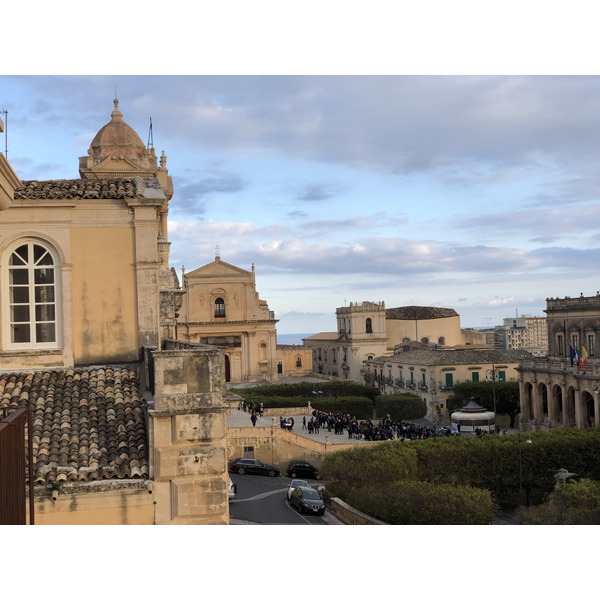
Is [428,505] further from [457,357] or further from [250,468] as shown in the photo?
[457,357]

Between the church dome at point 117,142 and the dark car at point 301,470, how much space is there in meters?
15.6

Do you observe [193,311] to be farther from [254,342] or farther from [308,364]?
[308,364]

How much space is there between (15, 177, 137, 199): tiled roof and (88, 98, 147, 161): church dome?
2038cm

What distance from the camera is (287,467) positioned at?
35.9m

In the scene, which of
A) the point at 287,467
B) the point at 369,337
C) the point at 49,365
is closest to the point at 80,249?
the point at 49,365

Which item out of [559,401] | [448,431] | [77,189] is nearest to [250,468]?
[448,431]

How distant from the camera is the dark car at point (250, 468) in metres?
34.1

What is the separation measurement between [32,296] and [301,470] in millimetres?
23382

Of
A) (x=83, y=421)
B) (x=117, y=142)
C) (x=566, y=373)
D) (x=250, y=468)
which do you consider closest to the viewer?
(x=83, y=421)

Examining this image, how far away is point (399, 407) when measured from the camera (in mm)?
55250

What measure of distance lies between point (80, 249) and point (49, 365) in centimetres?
210

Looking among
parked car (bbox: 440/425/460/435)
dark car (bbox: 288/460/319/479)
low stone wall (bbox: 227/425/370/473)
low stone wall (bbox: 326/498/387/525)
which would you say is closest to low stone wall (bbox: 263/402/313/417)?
parked car (bbox: 440/425/460/435)

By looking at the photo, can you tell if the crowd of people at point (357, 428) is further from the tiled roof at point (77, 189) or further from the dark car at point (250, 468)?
the tiled roof at point (77, 189)

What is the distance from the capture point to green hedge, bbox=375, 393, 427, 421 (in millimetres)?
55312
